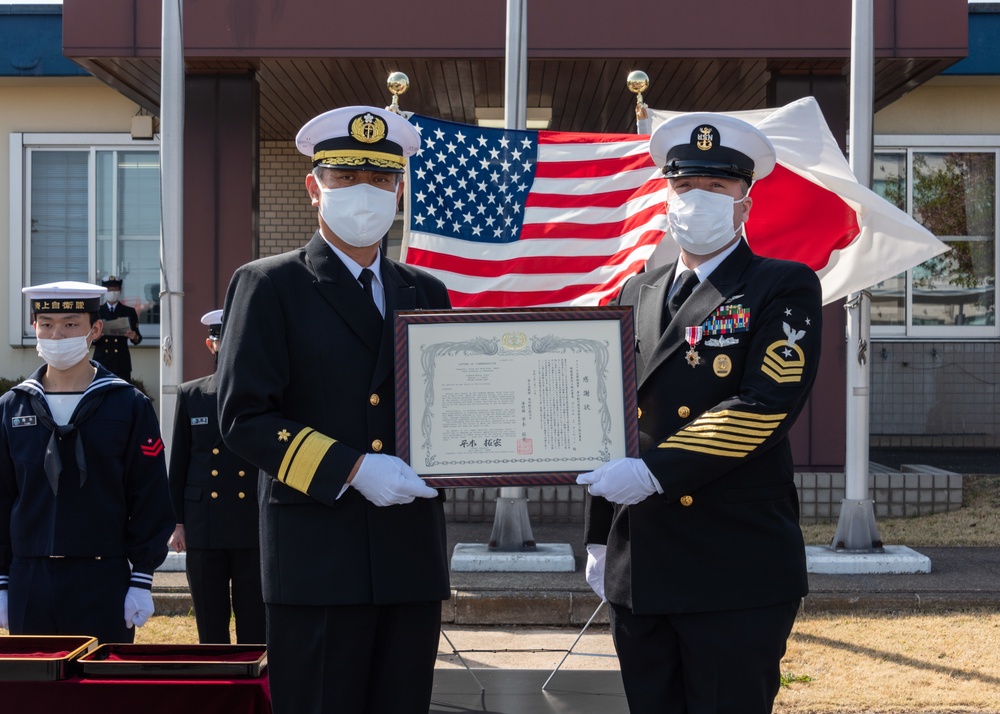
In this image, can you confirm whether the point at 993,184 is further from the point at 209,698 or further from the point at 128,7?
the point at 209,698

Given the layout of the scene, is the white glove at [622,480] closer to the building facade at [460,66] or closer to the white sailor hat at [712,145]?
the white sailor hat at [712,145]

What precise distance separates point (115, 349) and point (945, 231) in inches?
399

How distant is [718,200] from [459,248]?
3835 millimetres

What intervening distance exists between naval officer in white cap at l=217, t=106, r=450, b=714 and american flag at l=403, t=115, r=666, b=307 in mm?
3806

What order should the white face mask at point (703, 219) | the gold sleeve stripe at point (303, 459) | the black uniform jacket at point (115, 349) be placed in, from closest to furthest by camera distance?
the gold sleeve stripe at point (303, 459) < the white face mask at point (703, 219) < the black uniform jacket at point (115, 349)

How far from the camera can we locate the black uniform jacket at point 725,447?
2.89 meters

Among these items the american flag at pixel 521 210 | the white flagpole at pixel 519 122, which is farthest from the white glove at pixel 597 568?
the white flagpole at pixel 519 122

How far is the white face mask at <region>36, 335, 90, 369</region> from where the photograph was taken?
4074 mm

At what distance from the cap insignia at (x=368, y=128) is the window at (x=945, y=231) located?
11.9 metres

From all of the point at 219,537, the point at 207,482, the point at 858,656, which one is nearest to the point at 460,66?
the point at 207,482

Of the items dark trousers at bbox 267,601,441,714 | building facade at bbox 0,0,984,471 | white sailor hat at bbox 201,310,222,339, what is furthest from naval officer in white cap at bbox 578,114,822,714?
building facade at bbox 0,0,984,471

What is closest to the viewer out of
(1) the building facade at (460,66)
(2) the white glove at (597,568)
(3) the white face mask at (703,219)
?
(3) the white face mask at (703,219)

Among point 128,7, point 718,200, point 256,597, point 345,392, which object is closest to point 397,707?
point 345,392

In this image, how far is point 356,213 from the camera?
9.77 ft
